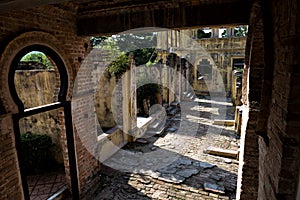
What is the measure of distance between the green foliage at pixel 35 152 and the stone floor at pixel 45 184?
0.26 m

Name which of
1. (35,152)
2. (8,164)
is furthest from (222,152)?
(8,164)

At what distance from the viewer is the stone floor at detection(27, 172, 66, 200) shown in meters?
5.16

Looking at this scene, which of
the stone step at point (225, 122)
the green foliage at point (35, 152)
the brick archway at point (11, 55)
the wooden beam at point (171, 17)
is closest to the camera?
the brick archway at point (11, 55)

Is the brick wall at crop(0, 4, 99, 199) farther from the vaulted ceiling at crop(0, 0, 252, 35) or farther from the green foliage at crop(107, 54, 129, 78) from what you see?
the green foliage at crop(107, 54, 129, 78)

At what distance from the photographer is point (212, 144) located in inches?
331

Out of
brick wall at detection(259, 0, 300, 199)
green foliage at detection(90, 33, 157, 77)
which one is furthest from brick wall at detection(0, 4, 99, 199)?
brick wall at detection(259, 0, 300, 199)

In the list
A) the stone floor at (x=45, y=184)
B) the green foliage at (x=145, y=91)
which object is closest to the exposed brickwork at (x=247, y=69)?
the stone floor at (x=45, y=184)

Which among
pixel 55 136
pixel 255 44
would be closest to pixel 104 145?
pixel 55 136

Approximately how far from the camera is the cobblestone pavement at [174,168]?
5.35 m

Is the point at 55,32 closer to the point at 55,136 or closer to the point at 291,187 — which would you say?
the point at 55,136

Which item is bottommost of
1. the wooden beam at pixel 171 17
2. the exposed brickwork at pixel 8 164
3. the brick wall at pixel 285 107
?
the exposed brickwork at pixel 8 164

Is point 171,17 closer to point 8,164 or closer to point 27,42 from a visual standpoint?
point 27,42

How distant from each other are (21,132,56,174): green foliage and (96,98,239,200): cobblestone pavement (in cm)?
193

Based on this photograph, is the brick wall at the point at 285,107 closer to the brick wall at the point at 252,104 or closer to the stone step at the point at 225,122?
the brick wall at the point at 252,104
